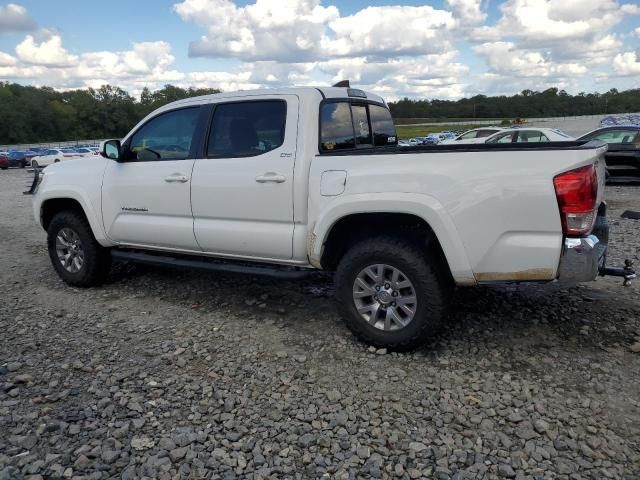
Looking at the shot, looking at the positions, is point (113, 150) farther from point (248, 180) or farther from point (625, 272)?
point (625, 272)

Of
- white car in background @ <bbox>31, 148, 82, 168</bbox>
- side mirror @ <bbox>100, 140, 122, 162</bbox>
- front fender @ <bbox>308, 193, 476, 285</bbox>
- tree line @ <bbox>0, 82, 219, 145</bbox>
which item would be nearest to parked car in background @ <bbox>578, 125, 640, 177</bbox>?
front fender @ <bbox>308, 193, 476, 285</bbox>

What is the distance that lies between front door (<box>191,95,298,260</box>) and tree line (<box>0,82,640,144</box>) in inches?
3961

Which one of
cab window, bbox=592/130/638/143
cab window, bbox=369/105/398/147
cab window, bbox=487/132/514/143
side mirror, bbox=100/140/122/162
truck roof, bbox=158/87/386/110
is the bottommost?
cab window, bbox=487/132/514/143

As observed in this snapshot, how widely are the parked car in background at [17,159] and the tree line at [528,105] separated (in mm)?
87745

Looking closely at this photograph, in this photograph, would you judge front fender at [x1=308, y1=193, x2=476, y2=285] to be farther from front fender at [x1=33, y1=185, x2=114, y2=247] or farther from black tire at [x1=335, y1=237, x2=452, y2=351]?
front fender at [x1=33, y1=185, x2=114, y2=247]

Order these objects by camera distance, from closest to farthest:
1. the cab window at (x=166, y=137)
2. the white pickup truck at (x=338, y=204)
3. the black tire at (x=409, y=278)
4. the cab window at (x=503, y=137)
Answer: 1. the white pickup truck at (x=338, y=204)
2. the black tire at (x=409, y=278)
3. the cab window at (x=166, y=137)
4. the cab window at (x=503, y=137)

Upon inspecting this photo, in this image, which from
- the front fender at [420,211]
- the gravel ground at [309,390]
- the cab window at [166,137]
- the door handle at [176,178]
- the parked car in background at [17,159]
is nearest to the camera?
the gravel ground at [309,390]

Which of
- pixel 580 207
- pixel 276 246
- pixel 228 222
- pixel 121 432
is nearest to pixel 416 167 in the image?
pixel 580 207

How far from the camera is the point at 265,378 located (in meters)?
3.62

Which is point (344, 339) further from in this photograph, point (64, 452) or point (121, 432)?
point (64, 452)

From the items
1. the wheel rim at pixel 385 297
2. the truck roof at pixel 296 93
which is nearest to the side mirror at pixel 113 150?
the truck roof at pixel 296 93

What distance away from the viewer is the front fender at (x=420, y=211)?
11.5ft

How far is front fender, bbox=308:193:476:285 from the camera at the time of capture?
3.50 metres

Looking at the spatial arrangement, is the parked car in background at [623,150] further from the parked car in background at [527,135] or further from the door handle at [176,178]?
the door handle at [176,178]
